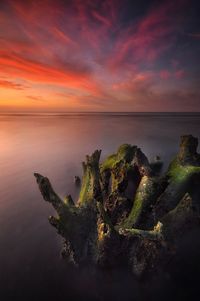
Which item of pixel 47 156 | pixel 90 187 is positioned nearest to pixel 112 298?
pixel 90 187

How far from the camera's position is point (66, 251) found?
8.18 m

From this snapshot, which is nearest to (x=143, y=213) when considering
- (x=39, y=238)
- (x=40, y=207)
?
(x=39, y=238)

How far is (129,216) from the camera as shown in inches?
307

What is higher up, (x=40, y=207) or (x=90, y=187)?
(x=90, y=187)

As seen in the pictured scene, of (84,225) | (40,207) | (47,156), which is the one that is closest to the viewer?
(84,225)

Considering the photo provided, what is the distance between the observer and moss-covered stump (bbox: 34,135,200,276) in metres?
6.57

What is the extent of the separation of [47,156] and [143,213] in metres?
19.5

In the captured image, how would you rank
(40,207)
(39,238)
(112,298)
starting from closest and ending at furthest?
(112,298), (39,238), (40,207)

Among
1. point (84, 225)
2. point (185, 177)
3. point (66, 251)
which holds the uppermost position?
point (185, 177)

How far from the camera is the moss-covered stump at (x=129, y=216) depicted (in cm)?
657

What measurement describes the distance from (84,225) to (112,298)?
2.22 meters

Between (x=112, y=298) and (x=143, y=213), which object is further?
(x=143, y=213)

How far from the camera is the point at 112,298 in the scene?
7.05m

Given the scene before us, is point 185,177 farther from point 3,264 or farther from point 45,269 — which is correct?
point 3,264
